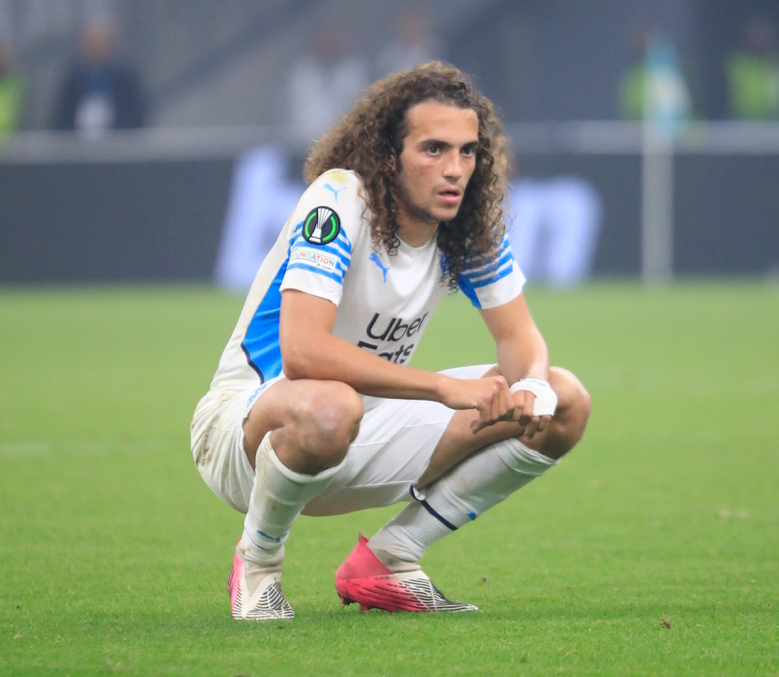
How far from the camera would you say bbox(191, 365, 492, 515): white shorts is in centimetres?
424

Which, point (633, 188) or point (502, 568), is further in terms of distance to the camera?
point (633, 188)

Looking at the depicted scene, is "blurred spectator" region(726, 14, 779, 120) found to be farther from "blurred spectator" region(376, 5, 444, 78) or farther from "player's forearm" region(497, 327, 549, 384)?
"player's forearm" region(497, 327, 549, 384)

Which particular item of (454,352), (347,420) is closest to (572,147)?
(454,352)

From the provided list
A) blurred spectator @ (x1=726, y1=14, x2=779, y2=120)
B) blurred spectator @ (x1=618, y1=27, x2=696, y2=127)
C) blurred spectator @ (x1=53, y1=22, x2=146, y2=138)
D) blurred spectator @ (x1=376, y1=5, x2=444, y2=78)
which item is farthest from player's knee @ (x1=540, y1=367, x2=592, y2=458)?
blurred spectator @ (x1=726, y1=14, x2=779, y2=120)

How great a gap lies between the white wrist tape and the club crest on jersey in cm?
63

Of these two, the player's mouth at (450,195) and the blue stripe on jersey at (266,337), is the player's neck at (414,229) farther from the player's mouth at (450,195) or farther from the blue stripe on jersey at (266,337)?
the blue stripe on jersey at (266,337)

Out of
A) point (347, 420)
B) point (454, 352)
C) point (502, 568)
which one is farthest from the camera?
point (454, 352)

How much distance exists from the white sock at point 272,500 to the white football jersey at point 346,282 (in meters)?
0.42

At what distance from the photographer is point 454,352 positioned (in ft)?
37.9

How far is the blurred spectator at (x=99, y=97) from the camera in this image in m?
19.4

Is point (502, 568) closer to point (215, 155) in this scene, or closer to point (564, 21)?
point (215, 155)

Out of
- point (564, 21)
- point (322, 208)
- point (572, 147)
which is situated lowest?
point (322, 208)

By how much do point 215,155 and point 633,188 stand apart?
4807 mm

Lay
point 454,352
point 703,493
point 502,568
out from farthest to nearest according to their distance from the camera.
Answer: point 454,352 → point 703,493 → point 502,568
